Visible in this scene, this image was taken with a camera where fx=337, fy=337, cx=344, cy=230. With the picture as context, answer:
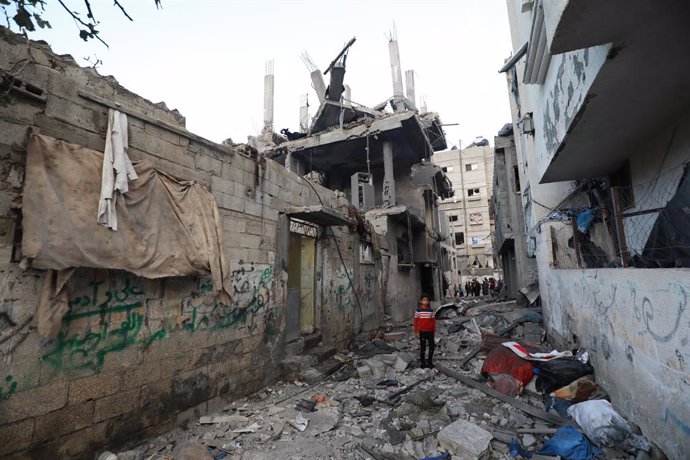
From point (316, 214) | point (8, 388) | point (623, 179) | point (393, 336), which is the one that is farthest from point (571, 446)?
point (393, 336)

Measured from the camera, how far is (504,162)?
51.8ft


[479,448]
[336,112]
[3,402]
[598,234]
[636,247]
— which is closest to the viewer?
[3,402]

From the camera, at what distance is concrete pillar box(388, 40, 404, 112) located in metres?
21.0

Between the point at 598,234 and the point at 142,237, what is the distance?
953 cm

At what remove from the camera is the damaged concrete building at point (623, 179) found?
9.79 ft

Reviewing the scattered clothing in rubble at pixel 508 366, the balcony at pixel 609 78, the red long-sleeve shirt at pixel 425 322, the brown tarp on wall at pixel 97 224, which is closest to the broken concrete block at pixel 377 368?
the red long-sleeve shirt at pixel 425 322

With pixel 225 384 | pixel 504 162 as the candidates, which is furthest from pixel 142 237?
pixel 504 162

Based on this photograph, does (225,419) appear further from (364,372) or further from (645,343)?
(645,343)

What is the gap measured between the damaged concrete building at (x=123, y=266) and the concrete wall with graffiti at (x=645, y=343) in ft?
16.1

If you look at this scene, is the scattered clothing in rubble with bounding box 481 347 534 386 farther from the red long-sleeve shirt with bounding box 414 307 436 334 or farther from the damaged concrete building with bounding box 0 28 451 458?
the damaged concrete building with bounding box 0 28 451 458

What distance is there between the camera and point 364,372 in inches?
272

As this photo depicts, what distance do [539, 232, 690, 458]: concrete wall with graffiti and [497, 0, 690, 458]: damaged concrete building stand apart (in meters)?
0.01

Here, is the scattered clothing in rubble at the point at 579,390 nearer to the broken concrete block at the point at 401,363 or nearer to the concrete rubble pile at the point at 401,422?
the concrete rubble pile at the point at 401,422

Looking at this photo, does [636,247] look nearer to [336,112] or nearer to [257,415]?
[257,415]
